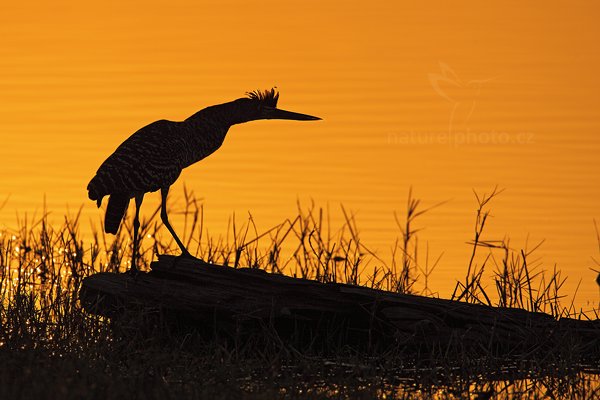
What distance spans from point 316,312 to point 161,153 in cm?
211

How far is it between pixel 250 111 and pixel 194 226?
1216mm

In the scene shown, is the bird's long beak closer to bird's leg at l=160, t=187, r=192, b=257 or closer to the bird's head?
the bird's head

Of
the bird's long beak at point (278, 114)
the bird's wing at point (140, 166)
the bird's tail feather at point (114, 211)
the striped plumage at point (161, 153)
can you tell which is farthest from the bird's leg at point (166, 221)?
the bird's long beak at point (278, 114)

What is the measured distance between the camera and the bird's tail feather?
9.95 m

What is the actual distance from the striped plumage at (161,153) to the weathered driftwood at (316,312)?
46 cm

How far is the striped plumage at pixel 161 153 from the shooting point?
10031mm

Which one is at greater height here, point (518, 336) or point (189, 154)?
point (189, 154)

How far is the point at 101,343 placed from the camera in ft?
28.5

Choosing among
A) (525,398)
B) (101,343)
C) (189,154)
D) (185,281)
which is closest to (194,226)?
(189,154)

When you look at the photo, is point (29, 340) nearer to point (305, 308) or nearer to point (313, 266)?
point (305, 308)

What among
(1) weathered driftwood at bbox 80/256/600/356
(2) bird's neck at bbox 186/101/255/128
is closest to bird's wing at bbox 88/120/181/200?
(2) bird's neck at bbox 186/101/255/128

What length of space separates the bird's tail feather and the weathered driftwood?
65 centimetres

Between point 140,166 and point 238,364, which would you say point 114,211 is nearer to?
point 140,166

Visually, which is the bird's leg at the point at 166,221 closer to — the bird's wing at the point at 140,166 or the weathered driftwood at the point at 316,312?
the bird's wing at the point at 140,166
